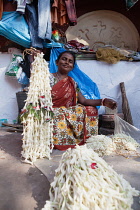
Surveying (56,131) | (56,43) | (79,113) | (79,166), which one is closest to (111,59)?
(56,43)

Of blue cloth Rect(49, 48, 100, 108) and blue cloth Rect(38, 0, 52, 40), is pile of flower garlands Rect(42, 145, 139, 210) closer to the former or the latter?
blue cloth Rect(49, 48, 100, 108)

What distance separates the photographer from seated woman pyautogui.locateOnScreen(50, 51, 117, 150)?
2.53m

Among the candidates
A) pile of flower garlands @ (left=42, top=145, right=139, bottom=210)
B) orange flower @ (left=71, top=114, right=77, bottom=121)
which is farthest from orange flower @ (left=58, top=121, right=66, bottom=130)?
pile of flower garlands @ (left=42, top=145, right=139, bottom=210)

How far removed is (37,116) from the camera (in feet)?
6.64

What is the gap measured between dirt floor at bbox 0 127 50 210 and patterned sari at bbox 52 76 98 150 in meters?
Result: 0.62

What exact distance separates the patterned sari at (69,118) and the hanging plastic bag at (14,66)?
1.47 meters

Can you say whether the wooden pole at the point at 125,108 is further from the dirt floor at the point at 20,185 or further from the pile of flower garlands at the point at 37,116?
the dirt floor at the point at 20,185

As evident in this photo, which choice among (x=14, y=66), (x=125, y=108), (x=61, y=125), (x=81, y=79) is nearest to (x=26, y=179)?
(x=61, y=125)

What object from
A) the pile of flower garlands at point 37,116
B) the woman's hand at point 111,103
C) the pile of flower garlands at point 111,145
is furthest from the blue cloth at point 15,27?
the pile of flower garlands at point 111,145

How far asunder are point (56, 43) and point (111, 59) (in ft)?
3.96

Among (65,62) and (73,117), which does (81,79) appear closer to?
(65,62)

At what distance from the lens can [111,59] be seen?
4000 mm

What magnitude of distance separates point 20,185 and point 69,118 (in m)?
1.16

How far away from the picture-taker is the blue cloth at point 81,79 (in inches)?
146
